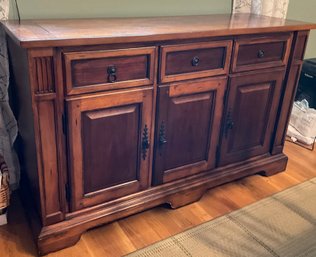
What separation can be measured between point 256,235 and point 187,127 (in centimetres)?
58

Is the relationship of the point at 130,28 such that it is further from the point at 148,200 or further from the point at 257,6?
the point at 257,6

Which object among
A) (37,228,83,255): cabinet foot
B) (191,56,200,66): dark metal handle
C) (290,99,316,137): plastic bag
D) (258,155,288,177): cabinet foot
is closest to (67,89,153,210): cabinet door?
(37,228,83,255): cabinet foot

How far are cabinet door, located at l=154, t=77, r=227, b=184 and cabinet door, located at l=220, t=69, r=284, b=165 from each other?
0.07 meters

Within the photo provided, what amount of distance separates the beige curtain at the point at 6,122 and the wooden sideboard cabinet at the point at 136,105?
0.17 feet

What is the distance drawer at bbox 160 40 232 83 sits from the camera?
4.88 ft

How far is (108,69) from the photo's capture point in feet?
4.45

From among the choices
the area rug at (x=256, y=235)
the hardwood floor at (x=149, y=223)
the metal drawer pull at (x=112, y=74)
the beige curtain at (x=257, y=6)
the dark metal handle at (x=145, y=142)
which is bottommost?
the hardwood floor at (x=149, y=223)

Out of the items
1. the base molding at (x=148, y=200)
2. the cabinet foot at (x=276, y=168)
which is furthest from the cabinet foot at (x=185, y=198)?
the cabinet foot at (x=276, y=168)

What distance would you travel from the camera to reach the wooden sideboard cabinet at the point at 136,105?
131 cm

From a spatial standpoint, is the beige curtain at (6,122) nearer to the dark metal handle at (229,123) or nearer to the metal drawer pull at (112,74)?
the metal drawer pull at (112,74)

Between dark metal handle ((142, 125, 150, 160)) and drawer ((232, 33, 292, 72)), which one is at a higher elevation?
drawer ((232, 33, 292, 72))

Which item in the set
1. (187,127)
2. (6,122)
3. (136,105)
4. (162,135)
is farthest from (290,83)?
(6,122)

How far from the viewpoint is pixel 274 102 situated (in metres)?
1.95

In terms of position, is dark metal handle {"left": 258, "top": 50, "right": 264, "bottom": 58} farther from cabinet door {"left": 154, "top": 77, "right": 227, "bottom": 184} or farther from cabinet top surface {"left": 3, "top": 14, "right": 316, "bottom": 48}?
cabinet door {"left": 154, "top": 77, "right": 227, "bottom": 184}
